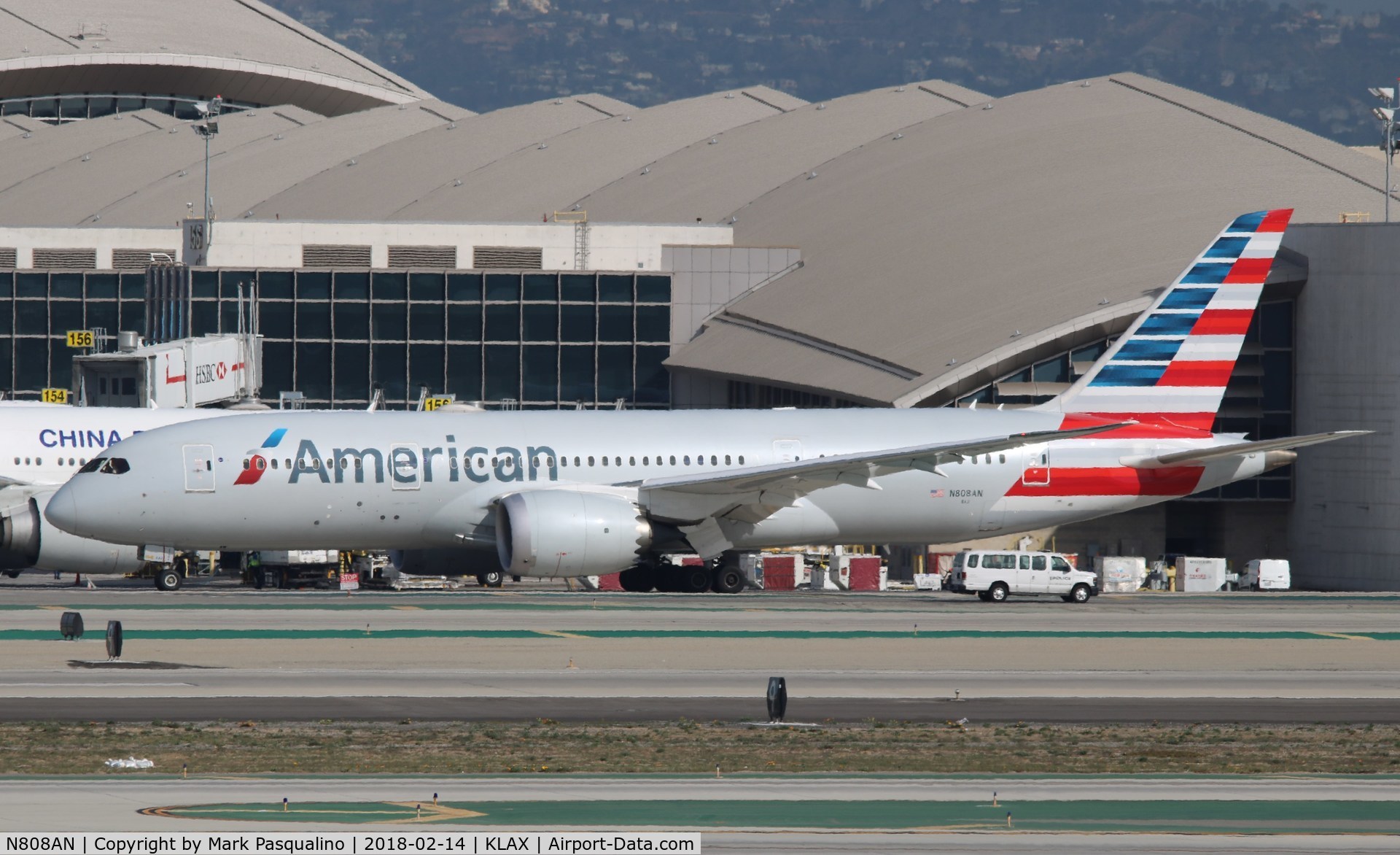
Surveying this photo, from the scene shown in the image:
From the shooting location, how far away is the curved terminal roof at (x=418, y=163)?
317 ft

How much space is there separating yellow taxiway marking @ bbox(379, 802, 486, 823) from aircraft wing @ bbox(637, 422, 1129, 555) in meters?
25.3

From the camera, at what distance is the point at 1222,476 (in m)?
47.9

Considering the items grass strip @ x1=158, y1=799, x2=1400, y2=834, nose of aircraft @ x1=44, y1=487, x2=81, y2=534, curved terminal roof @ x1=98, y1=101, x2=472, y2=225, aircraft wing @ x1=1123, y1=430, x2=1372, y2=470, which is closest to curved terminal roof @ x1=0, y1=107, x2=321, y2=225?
curved terminal roof @ x1=98, y1=101, x2=472, y2=225

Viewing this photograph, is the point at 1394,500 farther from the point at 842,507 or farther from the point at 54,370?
the point at 54,370

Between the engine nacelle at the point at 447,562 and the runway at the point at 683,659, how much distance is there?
2.37ft

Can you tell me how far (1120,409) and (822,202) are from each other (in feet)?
116

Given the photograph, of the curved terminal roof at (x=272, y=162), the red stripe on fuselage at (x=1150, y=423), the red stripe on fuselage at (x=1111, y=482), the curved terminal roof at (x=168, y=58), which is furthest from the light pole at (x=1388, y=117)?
the curved terminal roof at (x=168, y=58)

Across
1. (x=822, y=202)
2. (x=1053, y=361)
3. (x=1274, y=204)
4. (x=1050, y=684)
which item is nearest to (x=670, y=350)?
(x=822, y=202)

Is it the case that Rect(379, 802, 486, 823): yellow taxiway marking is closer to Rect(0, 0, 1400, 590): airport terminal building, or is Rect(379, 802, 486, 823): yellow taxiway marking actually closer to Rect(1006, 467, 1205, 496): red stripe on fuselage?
Rect(0, 0, 1400, 590): airport terminal building

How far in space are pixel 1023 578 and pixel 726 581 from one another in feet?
24.6

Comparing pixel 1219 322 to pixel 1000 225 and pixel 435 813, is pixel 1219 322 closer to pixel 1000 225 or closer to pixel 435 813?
pixel 1000 225

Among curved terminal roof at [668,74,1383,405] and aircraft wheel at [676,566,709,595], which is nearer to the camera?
aircraft wheel at [676,566,709,595]

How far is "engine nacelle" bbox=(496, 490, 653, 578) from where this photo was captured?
141ft

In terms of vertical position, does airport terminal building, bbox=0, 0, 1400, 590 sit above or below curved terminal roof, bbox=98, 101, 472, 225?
below
